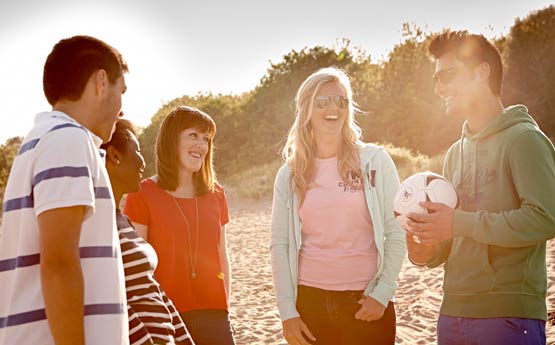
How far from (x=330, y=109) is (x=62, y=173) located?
187cm

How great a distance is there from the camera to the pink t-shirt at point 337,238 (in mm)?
3010

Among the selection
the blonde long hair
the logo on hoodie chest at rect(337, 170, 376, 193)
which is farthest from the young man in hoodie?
the blonde long hair

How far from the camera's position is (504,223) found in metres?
2.26

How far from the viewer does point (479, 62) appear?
2551 millimetres

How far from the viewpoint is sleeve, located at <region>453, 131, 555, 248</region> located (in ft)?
7.30

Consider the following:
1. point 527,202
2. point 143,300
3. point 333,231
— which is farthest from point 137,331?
point 527,202

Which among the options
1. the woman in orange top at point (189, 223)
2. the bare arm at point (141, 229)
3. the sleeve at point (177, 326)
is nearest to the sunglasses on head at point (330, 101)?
the woman in orange top at point (189, 223)

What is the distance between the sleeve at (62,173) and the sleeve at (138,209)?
150 centimetres

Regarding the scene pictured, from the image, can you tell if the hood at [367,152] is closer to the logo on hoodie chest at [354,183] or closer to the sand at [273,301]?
the logo on hoodie chest at [354,183]

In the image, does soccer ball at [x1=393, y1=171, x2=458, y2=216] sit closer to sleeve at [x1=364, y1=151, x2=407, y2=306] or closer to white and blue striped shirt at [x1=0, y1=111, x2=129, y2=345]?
sleeve at [x1=364, y1=151, x2=407, y2=306]

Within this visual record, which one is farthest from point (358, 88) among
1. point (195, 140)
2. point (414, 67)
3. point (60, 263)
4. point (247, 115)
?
point (60, 263)

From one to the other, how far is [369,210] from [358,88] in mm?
27983

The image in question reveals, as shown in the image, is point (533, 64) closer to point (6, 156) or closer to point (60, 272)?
point (60, 272)

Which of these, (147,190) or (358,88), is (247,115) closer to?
(358,88)
